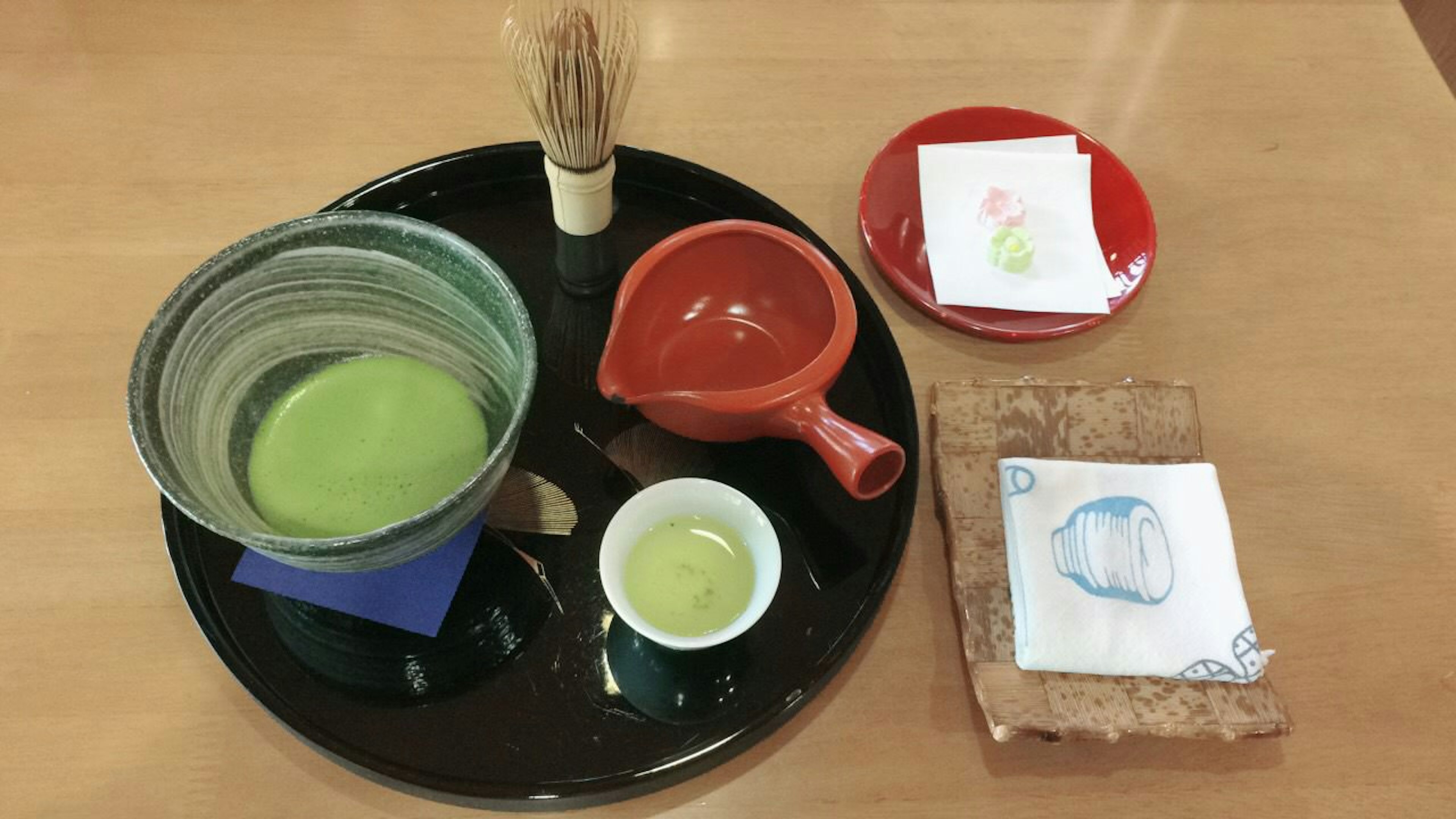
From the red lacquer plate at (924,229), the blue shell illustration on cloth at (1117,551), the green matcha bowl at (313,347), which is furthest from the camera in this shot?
the red lacquer plate at (924,229)

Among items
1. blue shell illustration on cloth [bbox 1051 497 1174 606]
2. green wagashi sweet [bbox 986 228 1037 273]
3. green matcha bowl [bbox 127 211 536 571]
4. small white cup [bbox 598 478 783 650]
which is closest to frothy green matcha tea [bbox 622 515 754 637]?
small white cup [bbox 598 478 783 650]

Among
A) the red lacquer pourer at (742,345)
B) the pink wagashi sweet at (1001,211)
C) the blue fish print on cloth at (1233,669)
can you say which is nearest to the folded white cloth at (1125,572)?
the blue fish print on cloth at (1233,669)

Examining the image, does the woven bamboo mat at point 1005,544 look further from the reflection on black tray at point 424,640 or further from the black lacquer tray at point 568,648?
the reflection on black tray at point 424,640

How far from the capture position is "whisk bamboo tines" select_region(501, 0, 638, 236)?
59 centimetres

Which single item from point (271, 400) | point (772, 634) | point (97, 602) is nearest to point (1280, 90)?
point (772, 634)

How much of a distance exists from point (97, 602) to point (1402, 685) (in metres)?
0.89

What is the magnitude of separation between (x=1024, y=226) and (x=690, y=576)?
45cm

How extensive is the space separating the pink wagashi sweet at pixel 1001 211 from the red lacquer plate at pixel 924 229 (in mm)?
58

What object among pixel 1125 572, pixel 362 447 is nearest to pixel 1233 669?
pixel 1125 572

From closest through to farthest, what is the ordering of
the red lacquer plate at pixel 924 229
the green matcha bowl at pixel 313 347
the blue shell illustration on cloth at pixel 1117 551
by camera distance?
the green matcha bowl at pixel 313 347 < the blue shell illustration on cloth at pixel 1117 551 < the red lacquer plate at pixel 924 229

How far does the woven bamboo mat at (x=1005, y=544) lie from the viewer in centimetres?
57

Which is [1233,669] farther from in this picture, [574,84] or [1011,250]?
[574,84]

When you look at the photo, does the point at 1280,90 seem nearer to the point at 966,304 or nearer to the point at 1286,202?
the point at 1286,202

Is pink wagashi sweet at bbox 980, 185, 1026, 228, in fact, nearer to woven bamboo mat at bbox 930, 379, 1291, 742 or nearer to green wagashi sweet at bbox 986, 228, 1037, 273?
green wagashi sweet at bbox 986, 228, 1037, 273
